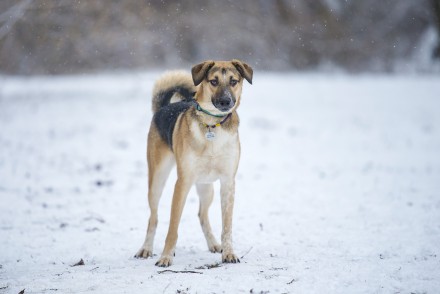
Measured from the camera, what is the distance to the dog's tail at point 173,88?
600cm

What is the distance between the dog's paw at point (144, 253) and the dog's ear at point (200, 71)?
1900 millimetres

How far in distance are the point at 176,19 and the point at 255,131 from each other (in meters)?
14.6

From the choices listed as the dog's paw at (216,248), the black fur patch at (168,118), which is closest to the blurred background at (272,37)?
the black fur patch at (168,118)

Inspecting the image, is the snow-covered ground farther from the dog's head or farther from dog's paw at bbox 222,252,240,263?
the dog's head

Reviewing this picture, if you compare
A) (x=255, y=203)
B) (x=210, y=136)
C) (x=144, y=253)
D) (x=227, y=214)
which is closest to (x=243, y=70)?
(x=210, y=136)

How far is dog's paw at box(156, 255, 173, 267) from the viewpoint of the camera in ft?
15.6

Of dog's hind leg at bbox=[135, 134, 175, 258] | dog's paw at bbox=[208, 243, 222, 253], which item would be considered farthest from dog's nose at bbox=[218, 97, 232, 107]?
dog's paw at bbox=[208, 243, 222, 253]

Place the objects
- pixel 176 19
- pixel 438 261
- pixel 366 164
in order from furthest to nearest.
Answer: pixel 176 19
pixel 366 164
pixel 438 261

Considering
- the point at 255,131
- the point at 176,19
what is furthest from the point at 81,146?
the point at 176,19

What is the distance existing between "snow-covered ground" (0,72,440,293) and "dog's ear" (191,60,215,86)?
1864 mm

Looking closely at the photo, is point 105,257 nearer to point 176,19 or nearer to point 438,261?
point 438,261

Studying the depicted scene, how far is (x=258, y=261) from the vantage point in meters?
4.86

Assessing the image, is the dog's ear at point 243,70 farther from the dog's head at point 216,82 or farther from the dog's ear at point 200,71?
the dog's ear at point 200,71

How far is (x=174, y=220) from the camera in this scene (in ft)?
16.1
